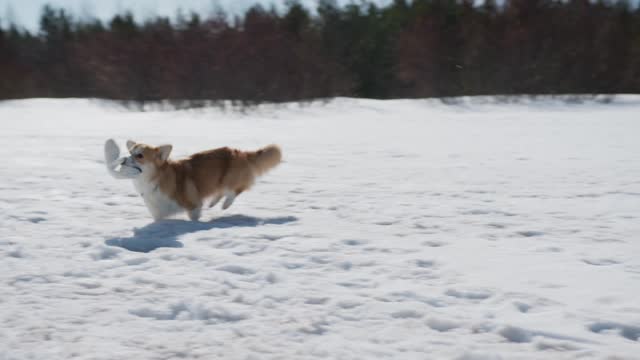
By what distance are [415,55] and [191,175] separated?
2373 cm

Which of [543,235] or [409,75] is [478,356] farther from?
[409,75]

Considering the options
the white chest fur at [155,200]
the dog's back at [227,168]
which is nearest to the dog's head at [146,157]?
the white chest fur at [155,200]

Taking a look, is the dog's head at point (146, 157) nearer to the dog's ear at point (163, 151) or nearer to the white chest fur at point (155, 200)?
the dog's ear at point (163, 151)

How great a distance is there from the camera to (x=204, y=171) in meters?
5.44

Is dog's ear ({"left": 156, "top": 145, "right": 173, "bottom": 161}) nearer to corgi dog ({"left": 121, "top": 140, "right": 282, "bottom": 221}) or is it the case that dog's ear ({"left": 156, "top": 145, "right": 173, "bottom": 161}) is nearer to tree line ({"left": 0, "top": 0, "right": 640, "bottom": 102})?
corgi dog ({"left": 121, "top": 140, "right": 282, "bottom": 221})

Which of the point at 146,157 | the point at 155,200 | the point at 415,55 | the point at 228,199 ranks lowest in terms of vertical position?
the point at 228,199

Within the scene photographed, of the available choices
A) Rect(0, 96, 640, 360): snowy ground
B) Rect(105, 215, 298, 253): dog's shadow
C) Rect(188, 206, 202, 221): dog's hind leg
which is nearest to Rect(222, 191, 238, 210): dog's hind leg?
Rect(0, 96, 640, 360): snowy ground

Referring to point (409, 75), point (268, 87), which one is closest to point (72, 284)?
point (268, 87)

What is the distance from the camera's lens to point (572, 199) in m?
→ 6.13

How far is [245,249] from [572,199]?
3.49 m

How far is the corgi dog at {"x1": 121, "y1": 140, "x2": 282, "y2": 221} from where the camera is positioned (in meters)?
5.01

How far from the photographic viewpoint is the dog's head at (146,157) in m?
4.88

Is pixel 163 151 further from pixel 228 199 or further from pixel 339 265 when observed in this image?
pixel 339 265

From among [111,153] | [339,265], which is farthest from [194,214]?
[339,265]
